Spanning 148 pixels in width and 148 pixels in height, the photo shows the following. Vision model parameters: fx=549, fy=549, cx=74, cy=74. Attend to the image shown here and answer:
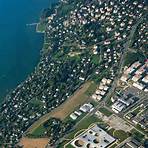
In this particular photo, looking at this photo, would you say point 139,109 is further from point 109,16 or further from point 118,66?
point 109,16

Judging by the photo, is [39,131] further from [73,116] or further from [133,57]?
[133,57]

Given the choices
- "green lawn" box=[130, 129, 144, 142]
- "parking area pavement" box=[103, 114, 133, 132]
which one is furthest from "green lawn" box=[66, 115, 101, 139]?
"green lawn" box=[130, 129, 144, 142]

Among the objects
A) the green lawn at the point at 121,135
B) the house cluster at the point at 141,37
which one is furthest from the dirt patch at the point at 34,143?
the house cluster at the point at 141,37

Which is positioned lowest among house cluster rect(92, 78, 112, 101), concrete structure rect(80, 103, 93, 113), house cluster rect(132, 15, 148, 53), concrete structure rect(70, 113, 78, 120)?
concrete structure rect(70, 113, 78, 120)

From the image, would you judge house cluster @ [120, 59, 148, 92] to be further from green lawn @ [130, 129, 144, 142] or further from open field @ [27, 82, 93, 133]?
green lawn @ [130, 129, 144, 142]

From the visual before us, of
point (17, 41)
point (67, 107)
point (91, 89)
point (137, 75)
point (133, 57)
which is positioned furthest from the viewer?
point (17, 41)

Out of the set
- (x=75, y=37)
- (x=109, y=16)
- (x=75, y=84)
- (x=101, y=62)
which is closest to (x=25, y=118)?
(x=75, y=84)

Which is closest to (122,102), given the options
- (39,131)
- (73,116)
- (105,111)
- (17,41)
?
(105,111)
